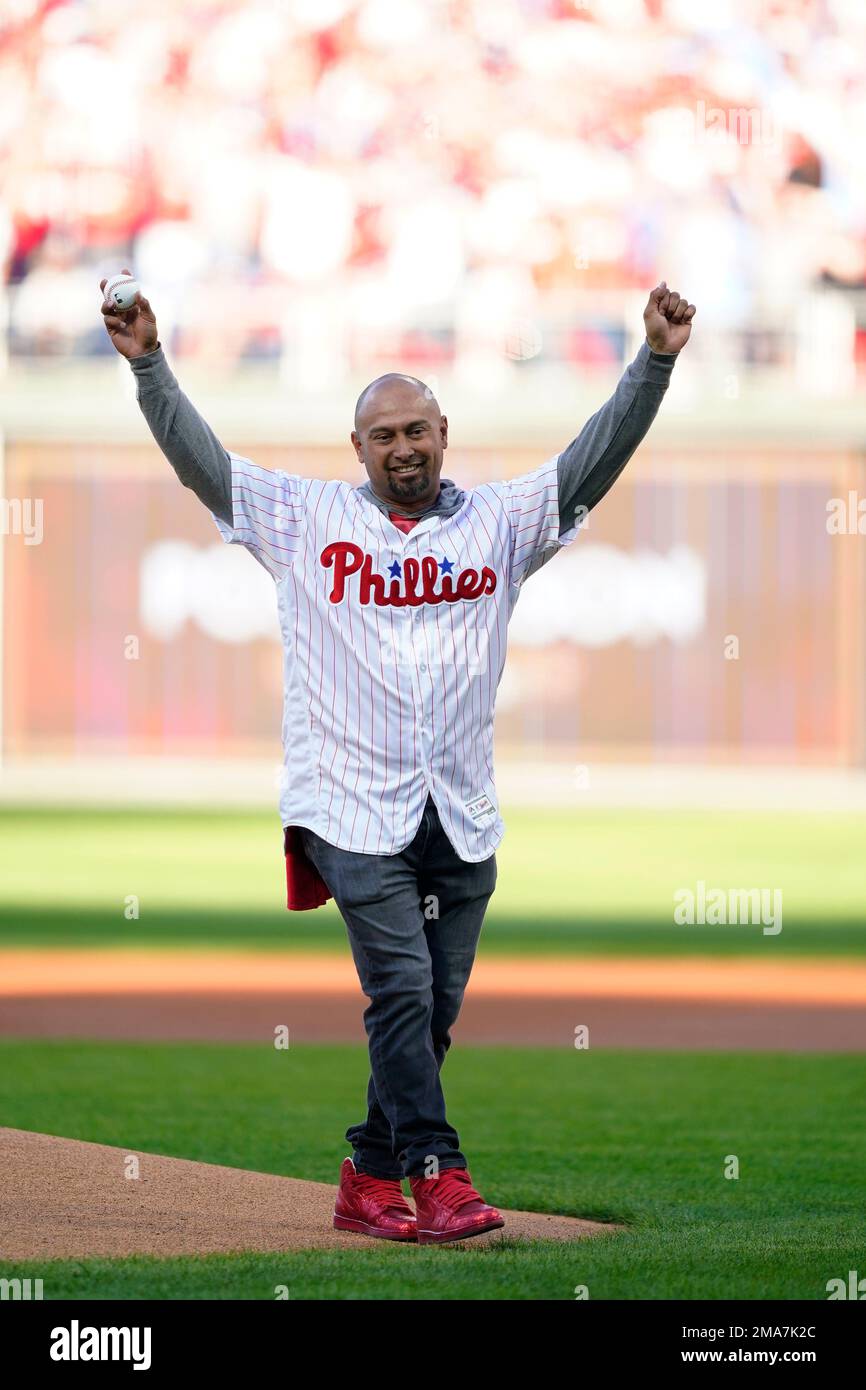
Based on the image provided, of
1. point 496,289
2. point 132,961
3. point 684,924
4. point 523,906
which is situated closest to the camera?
point 132,961

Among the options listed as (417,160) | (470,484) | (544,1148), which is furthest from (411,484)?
(417,160)

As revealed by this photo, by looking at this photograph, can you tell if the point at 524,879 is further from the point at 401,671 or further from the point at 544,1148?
the point at 401,671

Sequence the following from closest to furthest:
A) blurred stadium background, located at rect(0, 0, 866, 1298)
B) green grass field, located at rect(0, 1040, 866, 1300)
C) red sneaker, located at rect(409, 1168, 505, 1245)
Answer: green grass field, located at rect(0, 1040, 866, 1300) → red sneaker, located at rect(409, 1168, 505, 1245) → blurred stadium background, located at rect(0, 0, 866, 1298)

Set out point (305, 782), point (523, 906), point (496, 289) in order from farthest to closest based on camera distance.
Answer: point (496, 289)
point (523, 906)
point (305, 782)

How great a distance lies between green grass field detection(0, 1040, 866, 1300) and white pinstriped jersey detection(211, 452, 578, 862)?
852 millimetres

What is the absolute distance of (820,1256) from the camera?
456 cm

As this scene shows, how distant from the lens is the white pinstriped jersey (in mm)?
4316

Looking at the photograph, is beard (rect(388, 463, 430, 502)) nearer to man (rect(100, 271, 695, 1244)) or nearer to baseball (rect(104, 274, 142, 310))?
man (rect(100, 271, 695, 1244))

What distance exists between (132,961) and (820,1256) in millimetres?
7240

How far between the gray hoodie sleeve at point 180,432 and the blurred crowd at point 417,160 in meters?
26.1

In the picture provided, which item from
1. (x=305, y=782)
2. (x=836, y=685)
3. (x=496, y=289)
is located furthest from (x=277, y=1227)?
(x=496, y=289)

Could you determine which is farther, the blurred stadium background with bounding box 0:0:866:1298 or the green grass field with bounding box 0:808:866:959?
the green grass field with bounding box 0:808:866:959

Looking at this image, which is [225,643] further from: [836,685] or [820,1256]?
[820,1256]

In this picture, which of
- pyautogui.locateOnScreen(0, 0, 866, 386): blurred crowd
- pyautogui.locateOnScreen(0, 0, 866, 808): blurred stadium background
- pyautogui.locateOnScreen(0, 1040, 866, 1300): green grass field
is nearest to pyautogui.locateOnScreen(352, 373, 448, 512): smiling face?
pyautogui.locateOnScreen(0, 1040, 866, 1300): green grass field
